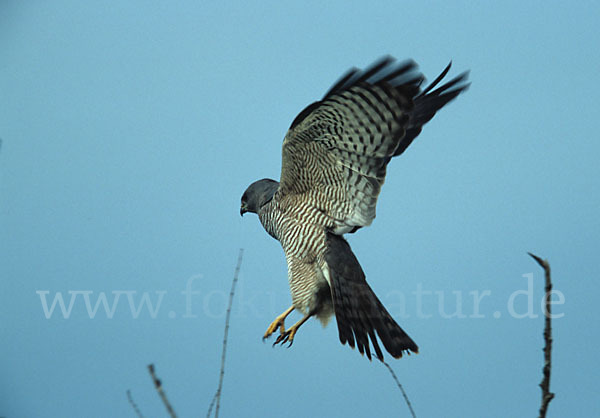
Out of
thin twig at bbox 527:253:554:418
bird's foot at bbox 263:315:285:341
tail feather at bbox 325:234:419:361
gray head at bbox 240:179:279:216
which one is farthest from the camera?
gray head at bbox 240:179:279:216

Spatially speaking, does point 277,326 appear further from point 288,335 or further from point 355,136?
point 355,136

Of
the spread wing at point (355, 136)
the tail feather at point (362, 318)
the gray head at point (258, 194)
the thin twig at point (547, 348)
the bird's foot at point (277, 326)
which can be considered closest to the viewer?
the thin twig at point (547, 348)

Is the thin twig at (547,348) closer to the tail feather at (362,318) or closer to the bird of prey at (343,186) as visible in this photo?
the bird of prey at (343,186)

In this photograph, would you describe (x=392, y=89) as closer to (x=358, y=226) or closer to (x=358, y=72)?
(x=358, y=72)

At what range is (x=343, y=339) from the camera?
10.7 feet

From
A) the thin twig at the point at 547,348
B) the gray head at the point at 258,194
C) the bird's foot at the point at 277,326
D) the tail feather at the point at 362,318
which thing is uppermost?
the gray head at the point at 258,194

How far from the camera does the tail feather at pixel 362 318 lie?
10.7 feet

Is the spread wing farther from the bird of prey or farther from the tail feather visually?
the tail feather

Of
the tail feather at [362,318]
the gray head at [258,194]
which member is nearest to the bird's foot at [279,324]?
the tail feather at [362,318]

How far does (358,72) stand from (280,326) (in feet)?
5.10

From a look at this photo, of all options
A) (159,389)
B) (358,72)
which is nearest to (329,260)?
(358,72)

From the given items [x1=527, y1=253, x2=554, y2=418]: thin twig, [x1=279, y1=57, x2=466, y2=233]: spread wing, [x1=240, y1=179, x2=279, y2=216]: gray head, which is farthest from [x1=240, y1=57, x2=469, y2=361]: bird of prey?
[x1=527, y1=253, x2=554, y2=418]: thin twig

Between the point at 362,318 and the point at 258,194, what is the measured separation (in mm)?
1292

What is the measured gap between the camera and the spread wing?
279 centimetres
